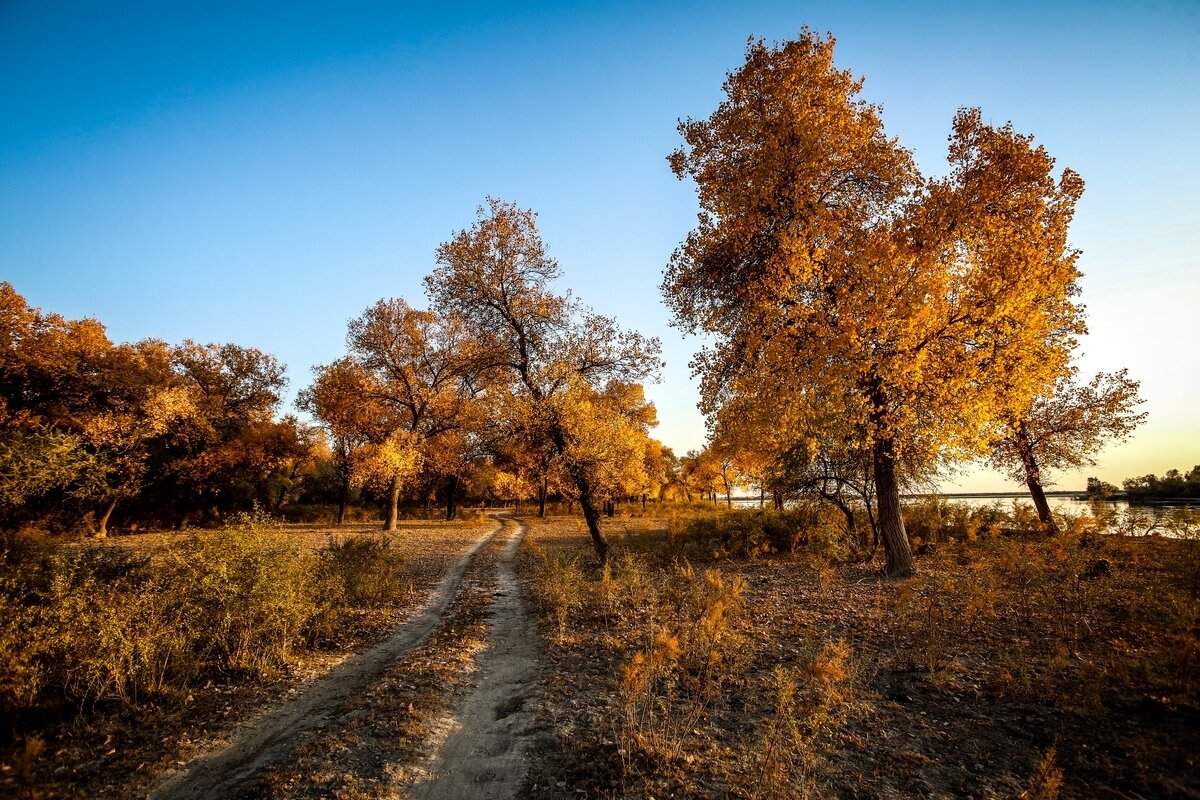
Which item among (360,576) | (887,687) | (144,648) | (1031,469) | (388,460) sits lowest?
(887,687)

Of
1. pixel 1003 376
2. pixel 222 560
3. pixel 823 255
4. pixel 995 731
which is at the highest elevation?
pixel 823 255

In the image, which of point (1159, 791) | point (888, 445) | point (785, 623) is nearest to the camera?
point (1159, 791)

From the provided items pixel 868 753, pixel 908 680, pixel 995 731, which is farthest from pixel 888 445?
pixel 868 753

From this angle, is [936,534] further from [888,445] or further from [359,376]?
[359,376]

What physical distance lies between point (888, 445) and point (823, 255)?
5.43 metres

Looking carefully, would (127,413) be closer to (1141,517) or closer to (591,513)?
(591,513)

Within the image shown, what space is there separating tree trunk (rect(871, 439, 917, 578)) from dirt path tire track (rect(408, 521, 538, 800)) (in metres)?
10.0

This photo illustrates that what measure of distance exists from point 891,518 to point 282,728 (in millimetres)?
14293

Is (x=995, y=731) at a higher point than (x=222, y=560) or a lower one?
lower

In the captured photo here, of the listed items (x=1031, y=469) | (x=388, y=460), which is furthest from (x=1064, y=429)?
(x=388, y=460)

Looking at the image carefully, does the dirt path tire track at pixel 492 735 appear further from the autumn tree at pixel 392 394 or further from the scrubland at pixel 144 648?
the autumn tree at pixel 392 394

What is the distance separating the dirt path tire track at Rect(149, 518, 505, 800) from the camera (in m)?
5.30

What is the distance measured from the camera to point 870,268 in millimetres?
10711

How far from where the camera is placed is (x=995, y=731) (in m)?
5.62
